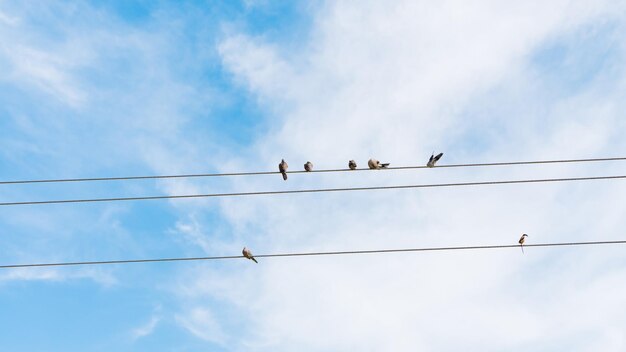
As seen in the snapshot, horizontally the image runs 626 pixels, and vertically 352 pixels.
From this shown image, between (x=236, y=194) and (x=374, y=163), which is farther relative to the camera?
(x=374, y=163)

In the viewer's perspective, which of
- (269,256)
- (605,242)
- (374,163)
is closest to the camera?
(605,242)

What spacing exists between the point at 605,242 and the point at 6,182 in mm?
12708

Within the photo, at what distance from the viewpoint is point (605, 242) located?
506 inches

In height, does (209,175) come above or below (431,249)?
above

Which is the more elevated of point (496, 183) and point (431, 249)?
point (496, 183)

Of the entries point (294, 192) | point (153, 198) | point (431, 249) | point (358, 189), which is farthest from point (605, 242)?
point (153, 198)

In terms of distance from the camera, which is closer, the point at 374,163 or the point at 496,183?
the point at 496,183

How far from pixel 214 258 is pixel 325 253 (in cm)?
240

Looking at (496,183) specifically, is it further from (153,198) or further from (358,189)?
(153,198)

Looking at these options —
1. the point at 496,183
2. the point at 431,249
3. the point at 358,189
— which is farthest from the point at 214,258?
the point at 496,183

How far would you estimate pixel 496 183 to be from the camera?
1338 centimetres

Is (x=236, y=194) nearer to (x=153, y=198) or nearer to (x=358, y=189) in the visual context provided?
(x=153, y=198)

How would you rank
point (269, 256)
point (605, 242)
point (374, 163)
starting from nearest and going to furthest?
point (605, 242) → point (269, 256) → point (374, 163)

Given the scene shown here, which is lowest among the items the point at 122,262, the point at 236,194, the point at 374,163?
the point at 122,262
